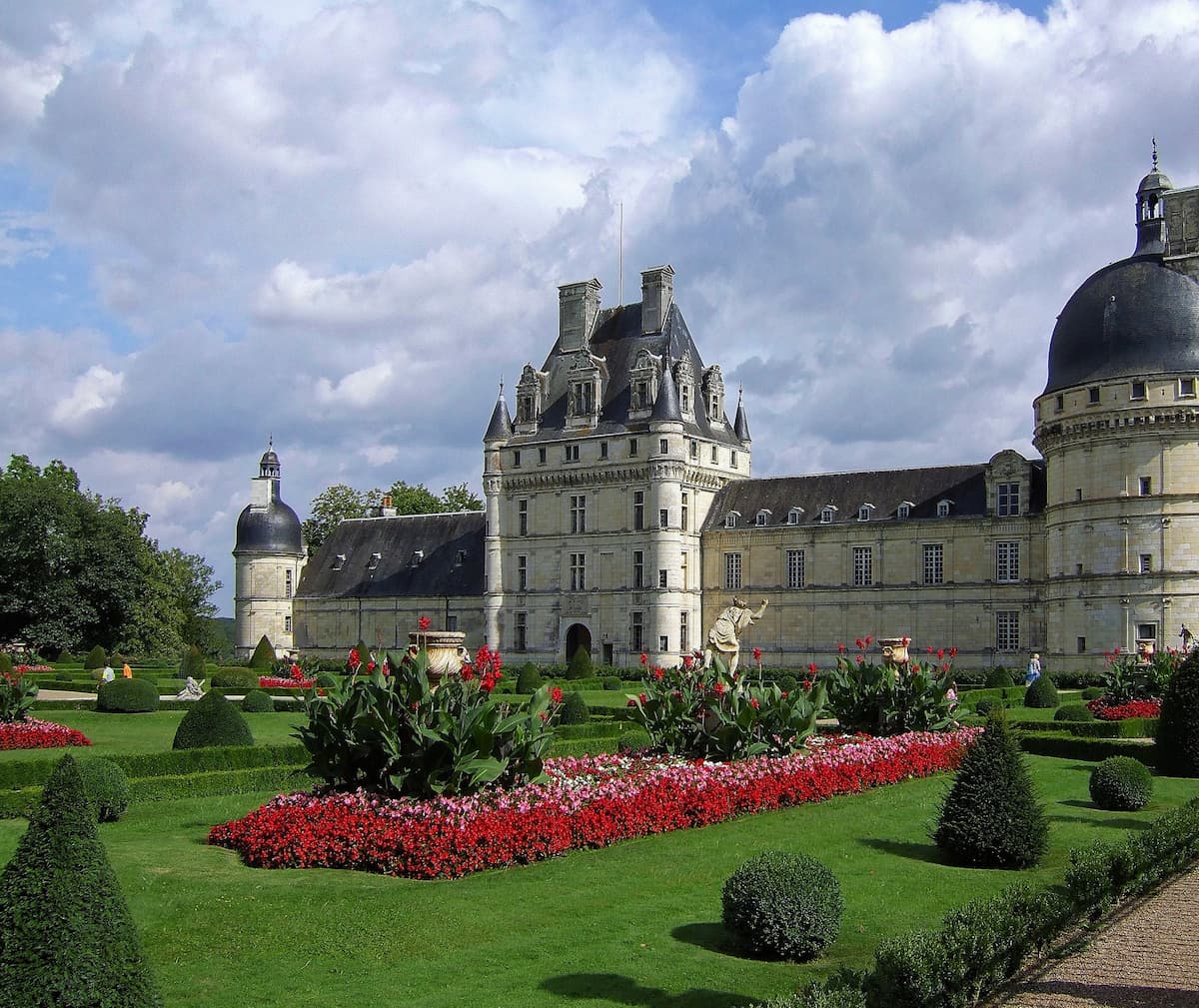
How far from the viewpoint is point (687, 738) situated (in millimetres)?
18984

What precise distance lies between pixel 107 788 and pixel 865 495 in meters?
40.0

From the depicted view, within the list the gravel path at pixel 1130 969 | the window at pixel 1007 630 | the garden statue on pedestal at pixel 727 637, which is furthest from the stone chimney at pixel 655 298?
the gravel path at pixel 1130 969

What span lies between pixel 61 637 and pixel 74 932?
186 ft

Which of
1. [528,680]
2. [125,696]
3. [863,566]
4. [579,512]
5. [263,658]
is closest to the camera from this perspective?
[125,696]

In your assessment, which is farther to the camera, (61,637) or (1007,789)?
(61,637)

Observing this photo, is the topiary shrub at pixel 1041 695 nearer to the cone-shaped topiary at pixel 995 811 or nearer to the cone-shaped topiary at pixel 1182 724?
the cone-shaped topiary at pixel 1182 724

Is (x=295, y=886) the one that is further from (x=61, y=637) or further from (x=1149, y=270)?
(x=61, y=637)

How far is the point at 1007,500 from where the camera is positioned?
48094mm

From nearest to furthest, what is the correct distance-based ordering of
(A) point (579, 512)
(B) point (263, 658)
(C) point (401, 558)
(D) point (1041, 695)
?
(D) point (1041, 695) < (B) point (263, 658) < (A) point (579, 512) < (C) point (401, 558)

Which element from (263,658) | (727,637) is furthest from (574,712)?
(263,658)

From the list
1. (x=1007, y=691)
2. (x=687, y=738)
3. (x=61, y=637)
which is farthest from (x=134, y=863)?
(x=61, y=637)

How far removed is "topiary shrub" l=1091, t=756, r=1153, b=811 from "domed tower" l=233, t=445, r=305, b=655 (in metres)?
55.6

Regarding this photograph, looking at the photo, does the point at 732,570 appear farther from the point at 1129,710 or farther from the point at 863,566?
the point at 1129,710

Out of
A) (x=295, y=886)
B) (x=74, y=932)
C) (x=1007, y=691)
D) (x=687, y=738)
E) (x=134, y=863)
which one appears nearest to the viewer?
(x=74, y=932)
